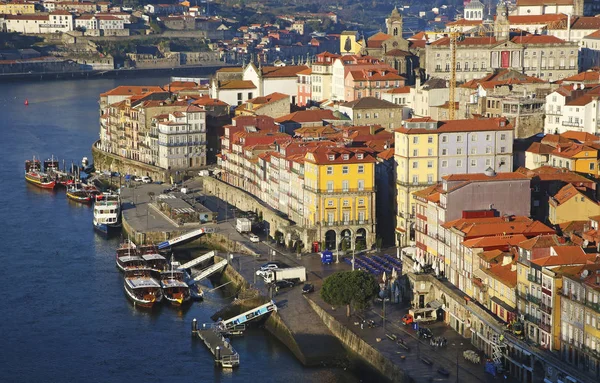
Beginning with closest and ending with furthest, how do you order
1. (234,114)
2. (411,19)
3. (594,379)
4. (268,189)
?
(594,379) → (268,189) → (234,114) → (411,19)

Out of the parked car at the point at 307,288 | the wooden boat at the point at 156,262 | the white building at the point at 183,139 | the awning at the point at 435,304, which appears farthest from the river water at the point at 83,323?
the white building at the point at 183,139

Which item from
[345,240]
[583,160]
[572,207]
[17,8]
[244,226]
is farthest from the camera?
[17,8]

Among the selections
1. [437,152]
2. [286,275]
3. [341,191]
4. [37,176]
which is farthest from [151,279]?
[37,176]

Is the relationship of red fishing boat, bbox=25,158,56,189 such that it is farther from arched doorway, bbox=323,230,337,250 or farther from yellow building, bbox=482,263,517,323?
yellow building, bbox=482,263,517,323

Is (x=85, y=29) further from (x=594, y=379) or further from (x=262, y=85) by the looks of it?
(x=594, y=379)

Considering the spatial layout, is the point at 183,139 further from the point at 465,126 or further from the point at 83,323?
the point at 83,323

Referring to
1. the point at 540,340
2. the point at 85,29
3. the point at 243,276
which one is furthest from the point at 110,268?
the point at 85,29

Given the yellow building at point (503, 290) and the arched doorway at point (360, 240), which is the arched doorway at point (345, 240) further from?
the yellow building at point (503, 290)

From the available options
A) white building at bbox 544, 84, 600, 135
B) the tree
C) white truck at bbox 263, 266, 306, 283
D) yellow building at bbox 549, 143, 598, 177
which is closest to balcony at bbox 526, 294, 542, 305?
the tree
